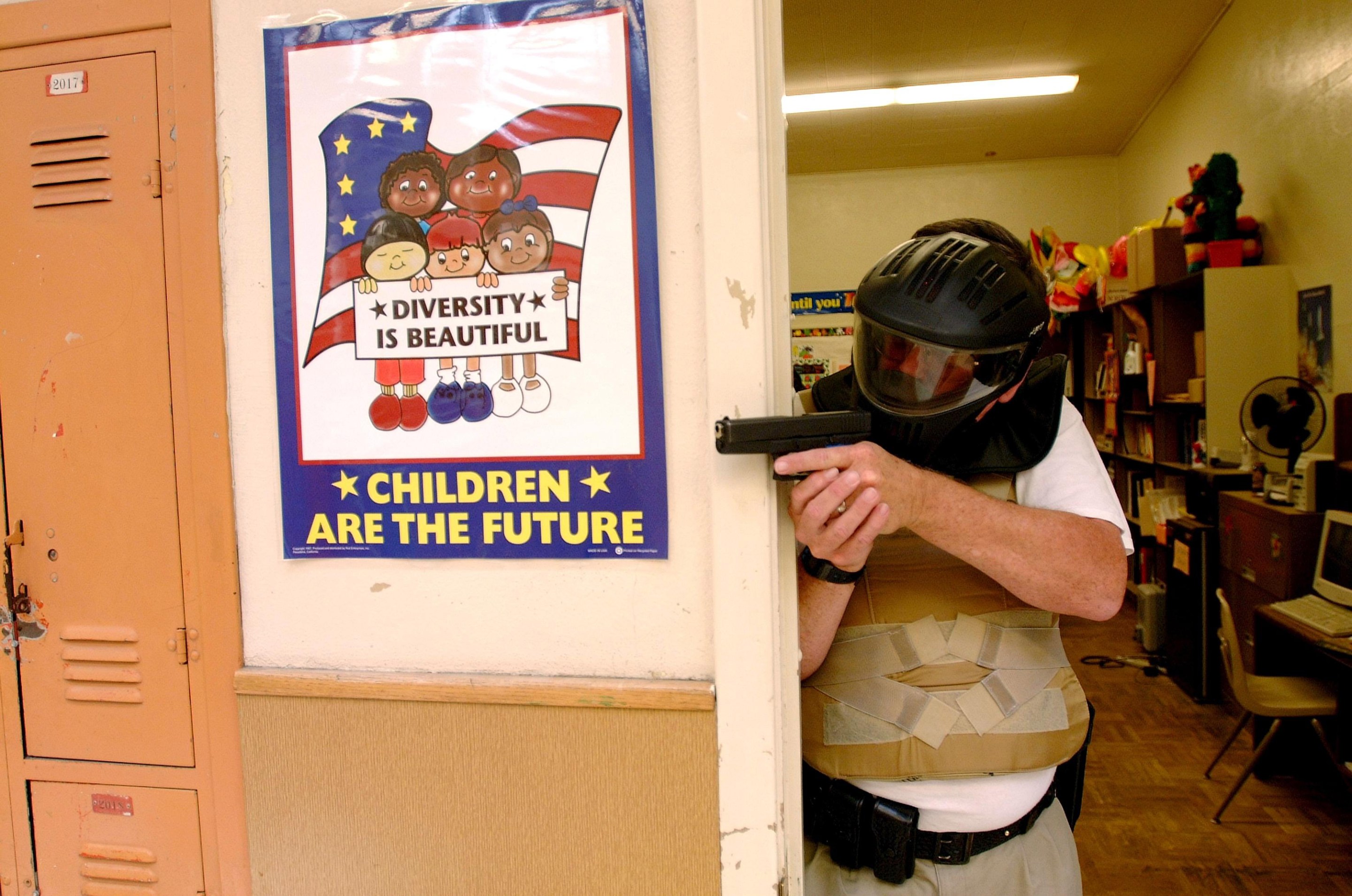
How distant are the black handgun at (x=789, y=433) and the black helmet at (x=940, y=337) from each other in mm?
154

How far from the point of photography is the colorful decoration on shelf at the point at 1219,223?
4.00 m

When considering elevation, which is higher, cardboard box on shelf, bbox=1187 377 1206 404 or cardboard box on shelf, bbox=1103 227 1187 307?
cardboard box on shelf, bbox=1103 227 1187 307

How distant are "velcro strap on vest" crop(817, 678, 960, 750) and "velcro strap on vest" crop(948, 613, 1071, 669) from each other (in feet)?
0.25

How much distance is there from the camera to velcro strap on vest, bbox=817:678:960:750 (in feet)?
3.40

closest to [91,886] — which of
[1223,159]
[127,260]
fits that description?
[127,260]

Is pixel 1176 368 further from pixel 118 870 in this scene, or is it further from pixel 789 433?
pixel 118 870

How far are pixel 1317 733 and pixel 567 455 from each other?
3.28m

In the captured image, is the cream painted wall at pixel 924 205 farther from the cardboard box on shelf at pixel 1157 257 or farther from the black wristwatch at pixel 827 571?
the black wristwatch at pixel 827 571

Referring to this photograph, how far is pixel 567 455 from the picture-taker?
2.82ft

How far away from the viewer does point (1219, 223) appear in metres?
4.05

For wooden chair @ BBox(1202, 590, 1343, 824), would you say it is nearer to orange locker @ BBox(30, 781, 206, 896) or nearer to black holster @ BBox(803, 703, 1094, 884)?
black holster @ BBox(803, 703, 1094, 884)

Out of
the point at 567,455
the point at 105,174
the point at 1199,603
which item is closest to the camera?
the point at 567,455

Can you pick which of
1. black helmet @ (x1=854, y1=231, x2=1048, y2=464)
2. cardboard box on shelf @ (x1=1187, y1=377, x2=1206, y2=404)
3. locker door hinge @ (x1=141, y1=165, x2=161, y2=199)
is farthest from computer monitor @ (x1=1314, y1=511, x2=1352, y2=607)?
locker door hinge @ (x1=141, y1=165, x2=161, y2=199)

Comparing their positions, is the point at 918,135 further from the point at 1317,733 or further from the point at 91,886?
the point at 91,886
